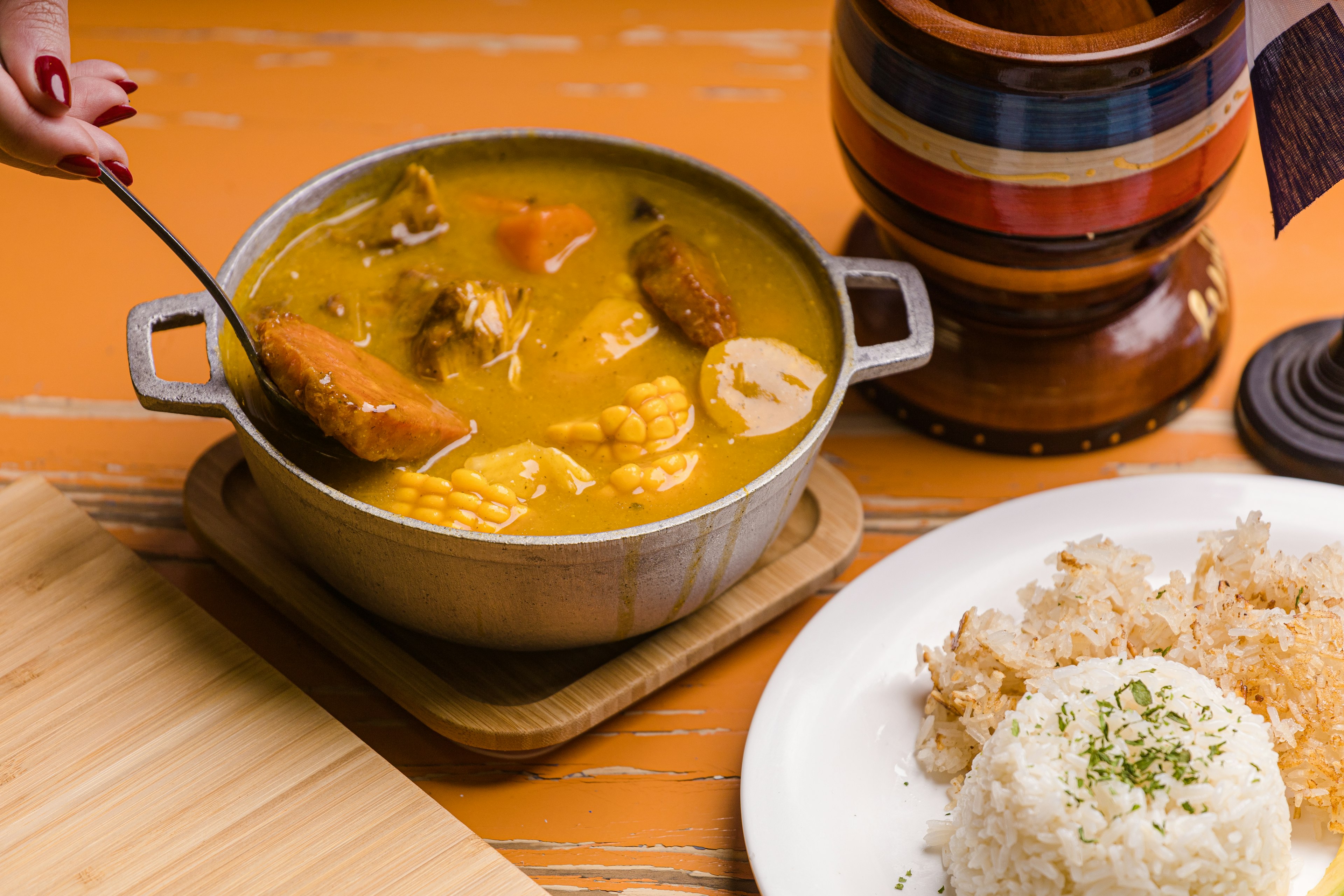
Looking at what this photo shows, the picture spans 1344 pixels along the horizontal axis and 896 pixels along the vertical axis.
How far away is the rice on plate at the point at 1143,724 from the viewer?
1578 millimetres

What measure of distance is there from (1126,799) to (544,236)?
1.32 meters

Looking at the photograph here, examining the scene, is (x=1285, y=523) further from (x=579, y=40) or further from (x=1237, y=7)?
(x=579, y=40)

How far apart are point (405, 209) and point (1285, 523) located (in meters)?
1.63

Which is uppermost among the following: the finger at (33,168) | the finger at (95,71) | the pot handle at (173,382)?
the finger at (95,71)

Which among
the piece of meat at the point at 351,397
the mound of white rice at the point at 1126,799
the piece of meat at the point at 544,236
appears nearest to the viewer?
the mound of white rice at the point at 1126,799

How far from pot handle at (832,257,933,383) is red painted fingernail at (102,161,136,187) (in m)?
1.09

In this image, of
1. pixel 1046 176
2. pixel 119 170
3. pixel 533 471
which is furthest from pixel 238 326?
pixel 1046 176

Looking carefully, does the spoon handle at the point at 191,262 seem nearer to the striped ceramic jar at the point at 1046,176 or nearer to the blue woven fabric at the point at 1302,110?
the striped ceramic jar at the point at 1046,176

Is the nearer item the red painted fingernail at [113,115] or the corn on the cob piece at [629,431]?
the red painted fingernail at [113,115]

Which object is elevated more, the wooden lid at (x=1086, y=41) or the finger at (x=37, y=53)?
the wooden lid at (x=1086, y=41)

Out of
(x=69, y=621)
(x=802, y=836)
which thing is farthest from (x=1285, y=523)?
(x=69, y=621)

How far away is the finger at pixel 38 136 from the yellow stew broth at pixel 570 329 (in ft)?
1.34

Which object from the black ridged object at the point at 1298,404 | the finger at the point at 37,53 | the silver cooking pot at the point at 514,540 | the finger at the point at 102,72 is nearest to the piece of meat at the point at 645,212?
the silver cooking pot at the point at 514,540

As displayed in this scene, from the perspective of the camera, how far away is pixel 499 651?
2.02 meters
